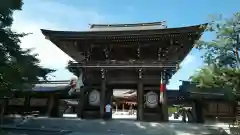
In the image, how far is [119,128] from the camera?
17484 millimetres

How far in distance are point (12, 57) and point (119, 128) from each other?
8.54 m

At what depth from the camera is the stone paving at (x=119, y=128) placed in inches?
651

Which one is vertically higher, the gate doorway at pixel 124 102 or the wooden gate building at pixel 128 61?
the wooden gate building at pixel 128 61

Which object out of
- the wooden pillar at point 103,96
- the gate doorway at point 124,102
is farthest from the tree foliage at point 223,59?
the gate doorway at point 124,102

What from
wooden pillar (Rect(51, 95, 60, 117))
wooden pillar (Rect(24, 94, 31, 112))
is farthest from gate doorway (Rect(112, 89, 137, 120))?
wooden pillar (Rect(24, 94, 31, 112))

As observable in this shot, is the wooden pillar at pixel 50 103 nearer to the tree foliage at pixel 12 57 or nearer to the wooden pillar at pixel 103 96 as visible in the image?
the wooden pillar at pixel 103 96

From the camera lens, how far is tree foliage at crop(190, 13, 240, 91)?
1502cm

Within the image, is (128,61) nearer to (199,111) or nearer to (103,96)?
(103,96)

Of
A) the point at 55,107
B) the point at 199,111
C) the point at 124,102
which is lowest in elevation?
the point at 199,111

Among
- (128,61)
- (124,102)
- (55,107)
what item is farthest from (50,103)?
(124,102)

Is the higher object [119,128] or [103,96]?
[103,96]

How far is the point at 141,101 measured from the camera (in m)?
19.0

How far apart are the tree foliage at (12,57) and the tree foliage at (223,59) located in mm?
10318

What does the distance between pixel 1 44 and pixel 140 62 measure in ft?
31.5
